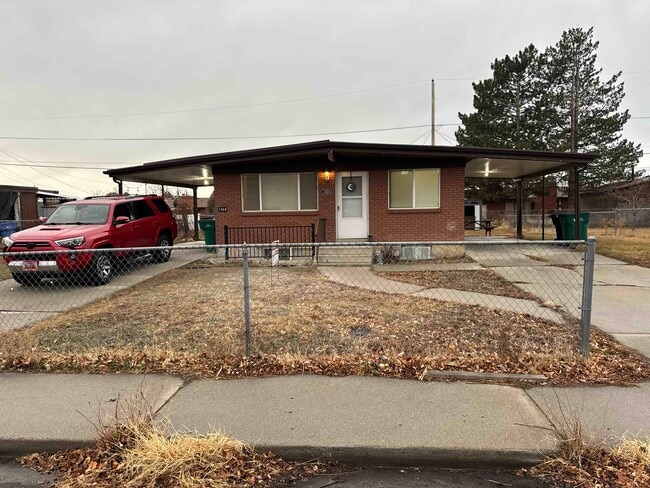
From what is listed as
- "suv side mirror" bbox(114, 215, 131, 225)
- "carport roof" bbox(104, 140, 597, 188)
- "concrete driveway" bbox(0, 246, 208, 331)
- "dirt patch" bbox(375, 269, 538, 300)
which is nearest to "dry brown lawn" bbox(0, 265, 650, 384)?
"concrete driveway" bbox(0, 246, 208, 331)

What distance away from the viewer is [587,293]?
4.06 metres

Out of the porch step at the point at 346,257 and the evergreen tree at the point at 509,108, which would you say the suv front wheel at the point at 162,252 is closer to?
the porch step at the point at 346,257

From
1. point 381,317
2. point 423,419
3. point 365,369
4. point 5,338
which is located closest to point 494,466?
point 423,419

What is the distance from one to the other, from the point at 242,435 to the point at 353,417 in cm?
83

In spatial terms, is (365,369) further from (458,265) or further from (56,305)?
(458,265)

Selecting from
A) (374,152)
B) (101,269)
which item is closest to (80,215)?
(101,269)

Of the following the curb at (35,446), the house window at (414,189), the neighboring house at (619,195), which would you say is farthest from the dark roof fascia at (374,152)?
the neighboring house at (619,195)

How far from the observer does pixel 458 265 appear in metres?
11.0

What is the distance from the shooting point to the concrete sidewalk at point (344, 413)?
2859 millimetres

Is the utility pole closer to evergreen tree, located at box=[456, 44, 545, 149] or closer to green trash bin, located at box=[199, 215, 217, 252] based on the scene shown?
evergreen tree, located at box=[456, 44, 545, 149]

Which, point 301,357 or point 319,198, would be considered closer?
point 301,357

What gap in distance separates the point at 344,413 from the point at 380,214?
33.8ft

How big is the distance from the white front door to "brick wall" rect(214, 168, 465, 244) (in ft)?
0.76

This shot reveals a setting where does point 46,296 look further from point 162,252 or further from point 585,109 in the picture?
point 585,109
